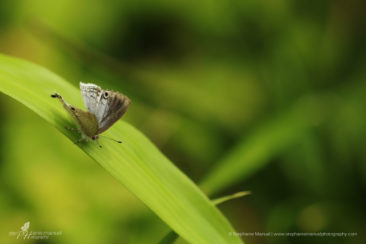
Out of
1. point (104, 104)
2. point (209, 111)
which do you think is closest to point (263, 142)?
point (209, 111)

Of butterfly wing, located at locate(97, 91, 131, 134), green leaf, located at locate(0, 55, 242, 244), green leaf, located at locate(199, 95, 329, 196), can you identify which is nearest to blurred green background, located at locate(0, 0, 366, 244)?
green leaf, located at locate(199, 95, 329, 196)

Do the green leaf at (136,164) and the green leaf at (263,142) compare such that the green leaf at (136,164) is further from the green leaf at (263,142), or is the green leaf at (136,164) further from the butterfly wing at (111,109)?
the green leaf at (263,142)

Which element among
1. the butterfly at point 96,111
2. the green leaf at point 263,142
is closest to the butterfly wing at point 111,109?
the butterfly at point 96,111

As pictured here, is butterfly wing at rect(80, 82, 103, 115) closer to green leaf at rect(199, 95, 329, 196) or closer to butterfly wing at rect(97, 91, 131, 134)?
butterfly wing at rect(97, 91, 131, 134)

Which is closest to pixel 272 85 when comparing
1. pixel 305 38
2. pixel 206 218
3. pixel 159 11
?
pixel 305 38

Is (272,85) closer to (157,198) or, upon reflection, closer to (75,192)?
(75,192)
